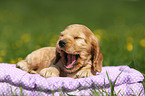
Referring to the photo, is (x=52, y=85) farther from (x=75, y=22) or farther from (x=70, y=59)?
(x=75, y=22)

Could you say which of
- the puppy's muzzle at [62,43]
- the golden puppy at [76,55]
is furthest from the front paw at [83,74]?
the puppy's muzzle at [62,43]

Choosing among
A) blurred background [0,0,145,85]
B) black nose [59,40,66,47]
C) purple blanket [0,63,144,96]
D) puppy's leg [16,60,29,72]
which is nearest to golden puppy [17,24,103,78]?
black nose [59,40,66,47]

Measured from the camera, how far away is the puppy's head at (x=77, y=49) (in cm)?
331

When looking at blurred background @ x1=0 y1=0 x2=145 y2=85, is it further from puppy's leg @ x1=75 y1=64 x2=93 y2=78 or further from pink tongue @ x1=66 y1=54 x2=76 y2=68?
pink tongue @ x1=66 y1=54 x2=76 y2=68

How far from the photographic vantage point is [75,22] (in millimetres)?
11211

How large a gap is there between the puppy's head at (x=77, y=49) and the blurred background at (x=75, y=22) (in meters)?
1.16

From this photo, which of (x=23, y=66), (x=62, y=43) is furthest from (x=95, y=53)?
(x=23, y=66)

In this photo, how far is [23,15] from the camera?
13.3m

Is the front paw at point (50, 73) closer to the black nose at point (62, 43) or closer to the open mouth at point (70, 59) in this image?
the open mouth at point (70, 59)

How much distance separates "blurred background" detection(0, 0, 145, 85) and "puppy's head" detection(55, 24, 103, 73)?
3.81 ft

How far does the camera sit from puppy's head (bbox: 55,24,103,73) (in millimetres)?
3314

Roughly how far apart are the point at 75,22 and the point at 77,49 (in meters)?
7.94

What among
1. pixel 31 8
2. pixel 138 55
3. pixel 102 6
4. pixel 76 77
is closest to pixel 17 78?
pixel 76 77

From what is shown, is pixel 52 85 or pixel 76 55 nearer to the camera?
pixel 52 85
